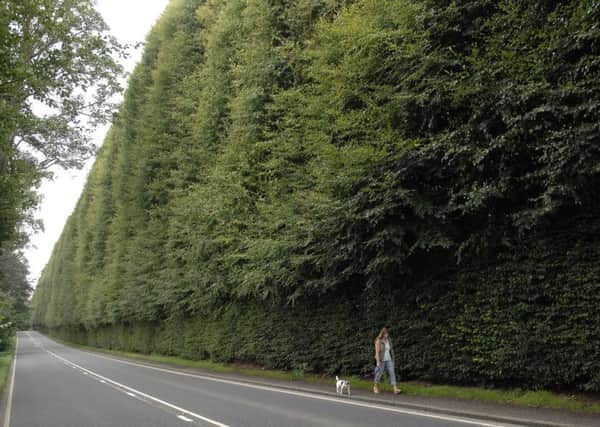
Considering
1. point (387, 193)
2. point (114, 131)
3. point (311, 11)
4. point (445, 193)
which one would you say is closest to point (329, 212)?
point (387, 193)

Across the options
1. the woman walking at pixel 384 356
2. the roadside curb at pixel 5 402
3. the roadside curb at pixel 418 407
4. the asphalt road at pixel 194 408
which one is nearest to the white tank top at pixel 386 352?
the woman walking at pixel 384 356

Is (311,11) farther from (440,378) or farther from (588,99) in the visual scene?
(440,378)

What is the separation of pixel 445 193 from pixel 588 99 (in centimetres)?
351

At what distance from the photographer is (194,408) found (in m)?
11.0

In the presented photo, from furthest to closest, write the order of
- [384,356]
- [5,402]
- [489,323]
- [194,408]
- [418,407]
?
[5,402]
[384,356]
[194,408]
[489,323]
[418,407]

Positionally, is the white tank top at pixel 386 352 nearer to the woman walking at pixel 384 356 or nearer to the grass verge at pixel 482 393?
the woman walking at pixel 384 356

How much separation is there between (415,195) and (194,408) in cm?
674

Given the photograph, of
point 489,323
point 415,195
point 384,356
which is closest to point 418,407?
point 384,356

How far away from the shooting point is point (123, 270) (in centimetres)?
3922

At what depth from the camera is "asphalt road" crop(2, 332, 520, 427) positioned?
353 inches

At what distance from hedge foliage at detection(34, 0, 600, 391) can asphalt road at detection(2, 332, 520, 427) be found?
2240mm

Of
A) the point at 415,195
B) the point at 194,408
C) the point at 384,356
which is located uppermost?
the point at 415,195

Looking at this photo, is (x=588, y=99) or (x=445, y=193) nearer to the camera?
(x=588, y=99)

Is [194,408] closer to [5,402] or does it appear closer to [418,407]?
[418,407]
